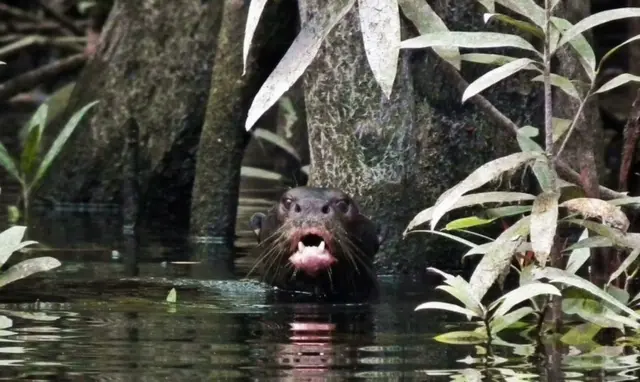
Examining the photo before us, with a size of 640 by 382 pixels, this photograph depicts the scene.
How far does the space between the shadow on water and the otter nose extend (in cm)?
34

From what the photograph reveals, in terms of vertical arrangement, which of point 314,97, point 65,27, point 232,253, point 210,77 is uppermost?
point 65,27

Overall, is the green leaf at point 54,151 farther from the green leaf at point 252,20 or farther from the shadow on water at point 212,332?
the green leaf at point 252,20

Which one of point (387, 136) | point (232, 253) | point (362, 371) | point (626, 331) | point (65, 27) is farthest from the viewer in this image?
point (65, 27)

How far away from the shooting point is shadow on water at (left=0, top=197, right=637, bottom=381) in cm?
439

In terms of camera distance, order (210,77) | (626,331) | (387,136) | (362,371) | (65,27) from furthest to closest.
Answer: (65,27), (210,77), (387,136), (626,331), (362,371)

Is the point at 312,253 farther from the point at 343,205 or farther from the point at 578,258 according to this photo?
the point at 578,258

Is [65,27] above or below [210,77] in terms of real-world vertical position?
above

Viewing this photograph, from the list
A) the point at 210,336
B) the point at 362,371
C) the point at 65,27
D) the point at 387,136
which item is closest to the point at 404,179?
the point at 387,136

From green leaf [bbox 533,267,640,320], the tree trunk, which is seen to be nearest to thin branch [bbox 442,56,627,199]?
green leaf [bbox 533,267,640,320]

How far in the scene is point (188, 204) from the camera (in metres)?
9.65

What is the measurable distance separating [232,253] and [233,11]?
3.91ft

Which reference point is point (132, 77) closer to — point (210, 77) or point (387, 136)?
point (210, 77)

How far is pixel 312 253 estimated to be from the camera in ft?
20.9

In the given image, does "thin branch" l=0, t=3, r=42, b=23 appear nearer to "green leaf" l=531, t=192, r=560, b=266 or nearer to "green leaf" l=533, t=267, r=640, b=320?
"green leaf" l=531, t=192, r=560, b=266
